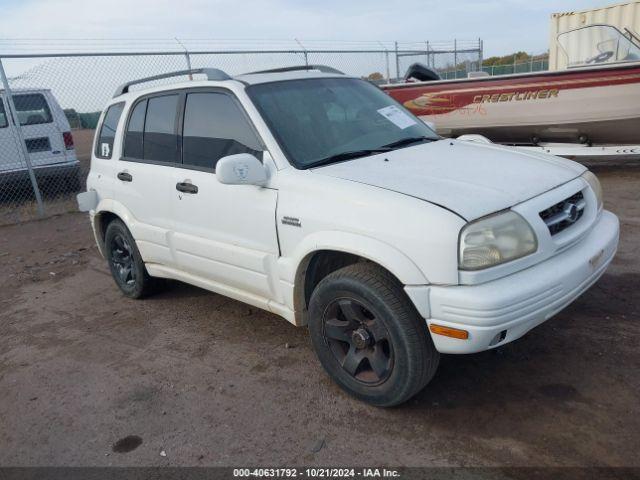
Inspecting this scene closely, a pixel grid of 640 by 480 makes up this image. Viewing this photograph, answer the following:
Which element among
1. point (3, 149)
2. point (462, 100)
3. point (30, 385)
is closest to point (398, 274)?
point (30, 385)

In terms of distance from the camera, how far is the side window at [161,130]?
400 centimetres

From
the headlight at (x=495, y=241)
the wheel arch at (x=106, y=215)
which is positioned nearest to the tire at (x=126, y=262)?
the wheel arch at (x=106, y=215)

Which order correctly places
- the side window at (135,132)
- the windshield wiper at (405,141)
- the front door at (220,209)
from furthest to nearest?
the side window at (135,132)
the windshield wiper at (405,141)
the front door at (220,209)

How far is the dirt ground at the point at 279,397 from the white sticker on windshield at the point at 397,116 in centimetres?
168

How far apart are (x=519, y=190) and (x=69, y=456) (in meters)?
2.75

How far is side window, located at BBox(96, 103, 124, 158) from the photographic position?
15.4 feet

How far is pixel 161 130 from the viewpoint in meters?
4.12

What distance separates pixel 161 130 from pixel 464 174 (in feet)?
7.76

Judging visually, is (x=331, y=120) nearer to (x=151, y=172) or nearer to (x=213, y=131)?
(x=213, y=131)

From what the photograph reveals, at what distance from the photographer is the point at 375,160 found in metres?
3.25

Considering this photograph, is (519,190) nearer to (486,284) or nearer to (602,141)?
(486,284)

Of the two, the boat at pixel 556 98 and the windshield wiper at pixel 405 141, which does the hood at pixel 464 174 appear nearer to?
the windshield wiper at pixel 405 141

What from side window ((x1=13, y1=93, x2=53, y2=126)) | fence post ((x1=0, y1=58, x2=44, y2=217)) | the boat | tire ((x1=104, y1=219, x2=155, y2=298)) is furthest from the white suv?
side window ((x1=13, y1=93, x2=53, y2=126))

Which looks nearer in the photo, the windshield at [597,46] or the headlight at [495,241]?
the headlight at [495,241]
